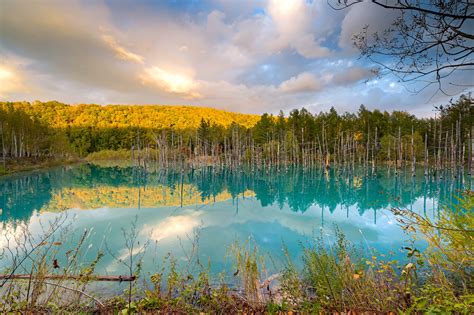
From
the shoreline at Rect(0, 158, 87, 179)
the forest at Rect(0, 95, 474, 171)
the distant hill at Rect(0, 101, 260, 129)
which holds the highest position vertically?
the distant hill at Rect(0, 101, 260, 129)

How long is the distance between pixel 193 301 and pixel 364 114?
60400 mm

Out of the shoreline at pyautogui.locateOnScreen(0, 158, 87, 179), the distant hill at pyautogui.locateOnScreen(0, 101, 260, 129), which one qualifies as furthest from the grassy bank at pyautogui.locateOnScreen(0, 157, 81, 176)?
the distant hill at pyautogui.locateOnScreen(0, 101, 260, 129)

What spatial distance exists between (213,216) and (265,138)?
145 ft

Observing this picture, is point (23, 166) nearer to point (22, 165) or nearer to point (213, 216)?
point (22, 165)

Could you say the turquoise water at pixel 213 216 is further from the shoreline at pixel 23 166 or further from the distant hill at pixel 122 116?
the distant hill at pixel 122 116

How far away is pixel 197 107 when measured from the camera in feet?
407

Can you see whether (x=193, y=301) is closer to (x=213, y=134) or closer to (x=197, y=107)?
(x=213, y=134)

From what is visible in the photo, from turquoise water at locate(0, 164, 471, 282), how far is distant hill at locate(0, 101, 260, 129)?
222ft

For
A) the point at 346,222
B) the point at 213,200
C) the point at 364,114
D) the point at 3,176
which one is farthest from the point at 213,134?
the point at 346,222

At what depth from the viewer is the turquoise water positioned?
935 cm

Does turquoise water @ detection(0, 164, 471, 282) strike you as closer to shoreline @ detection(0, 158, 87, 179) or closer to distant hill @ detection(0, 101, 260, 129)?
shoreline @ detection(0, 158, 87, 179)

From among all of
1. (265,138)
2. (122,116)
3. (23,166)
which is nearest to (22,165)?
(23,166)

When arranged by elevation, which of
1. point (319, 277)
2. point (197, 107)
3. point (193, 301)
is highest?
point (197, 107)

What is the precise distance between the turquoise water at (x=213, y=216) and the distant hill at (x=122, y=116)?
67.7 m
